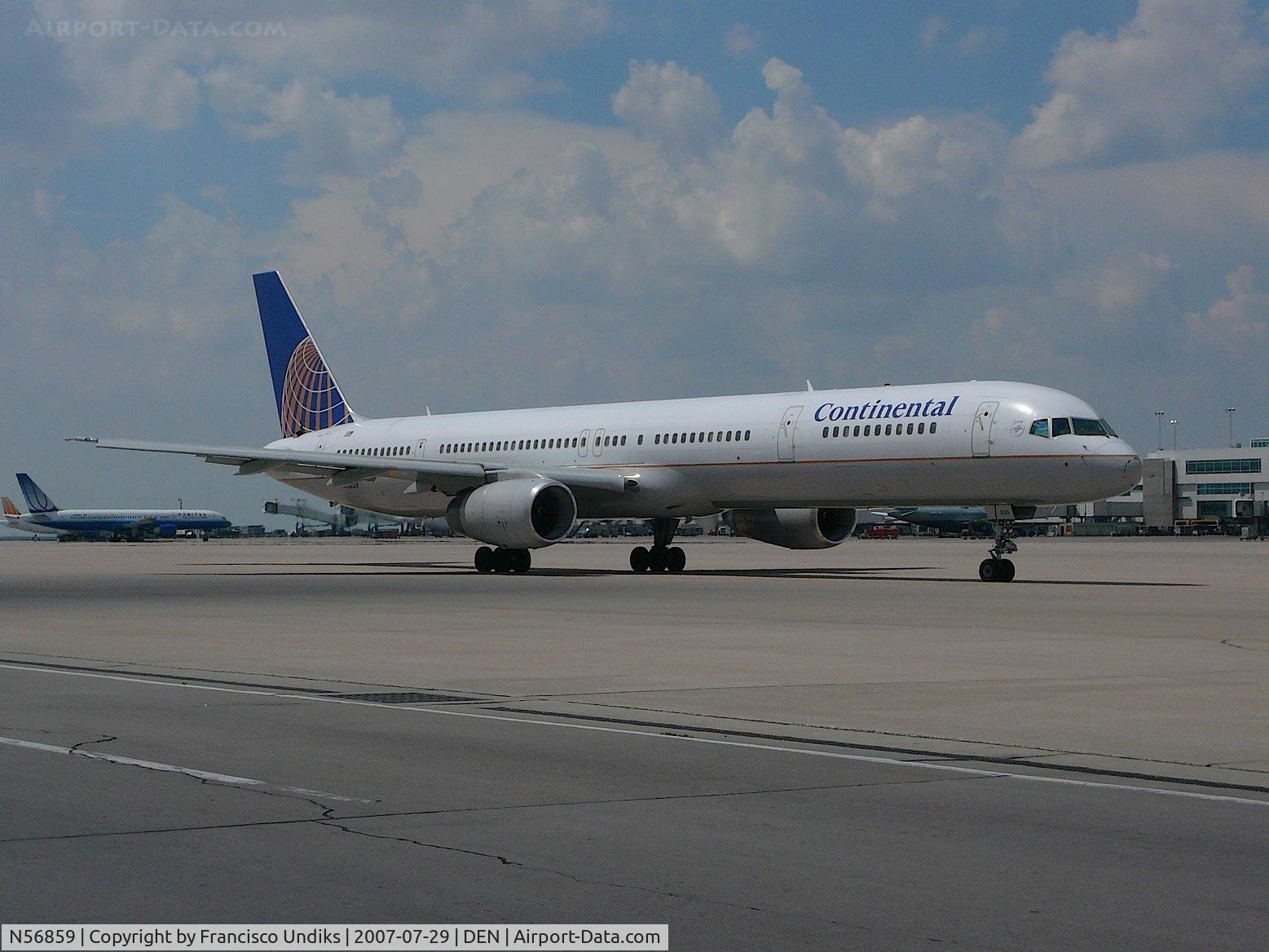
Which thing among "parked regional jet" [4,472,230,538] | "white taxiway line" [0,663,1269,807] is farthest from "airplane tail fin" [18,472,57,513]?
"white taxiway line" [0,663,1269,807]

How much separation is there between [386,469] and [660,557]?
797 centimetres

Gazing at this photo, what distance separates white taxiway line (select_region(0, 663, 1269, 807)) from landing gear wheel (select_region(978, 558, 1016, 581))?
24.1 metres

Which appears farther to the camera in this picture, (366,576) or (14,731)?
(366,576)

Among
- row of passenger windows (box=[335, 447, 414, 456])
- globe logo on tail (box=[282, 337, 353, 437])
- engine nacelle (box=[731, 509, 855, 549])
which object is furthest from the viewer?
globe logo on tail (box=[282, 337, 353, 437])

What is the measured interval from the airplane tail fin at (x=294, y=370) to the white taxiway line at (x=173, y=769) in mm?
44376

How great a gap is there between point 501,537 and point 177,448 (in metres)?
10.4

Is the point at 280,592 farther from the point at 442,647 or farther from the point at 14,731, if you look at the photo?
the point at 14,731

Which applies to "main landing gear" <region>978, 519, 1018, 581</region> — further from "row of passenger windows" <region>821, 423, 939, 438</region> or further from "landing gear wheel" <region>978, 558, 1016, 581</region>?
"row of passenger windows" <region>821, 423, 939, 438</region>

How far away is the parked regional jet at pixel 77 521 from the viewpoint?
14362cm

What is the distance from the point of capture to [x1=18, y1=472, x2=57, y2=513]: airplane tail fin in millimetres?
146750

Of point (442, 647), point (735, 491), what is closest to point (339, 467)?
point (735, 491)

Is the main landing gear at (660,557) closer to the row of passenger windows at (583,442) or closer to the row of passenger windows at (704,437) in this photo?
the row of passenger windows at (583,442)

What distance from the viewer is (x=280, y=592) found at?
110 ft

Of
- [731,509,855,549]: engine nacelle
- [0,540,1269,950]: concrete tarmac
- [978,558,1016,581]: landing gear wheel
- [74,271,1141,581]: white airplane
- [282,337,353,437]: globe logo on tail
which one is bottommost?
[0,540,1269,950]: concrete tarmac
